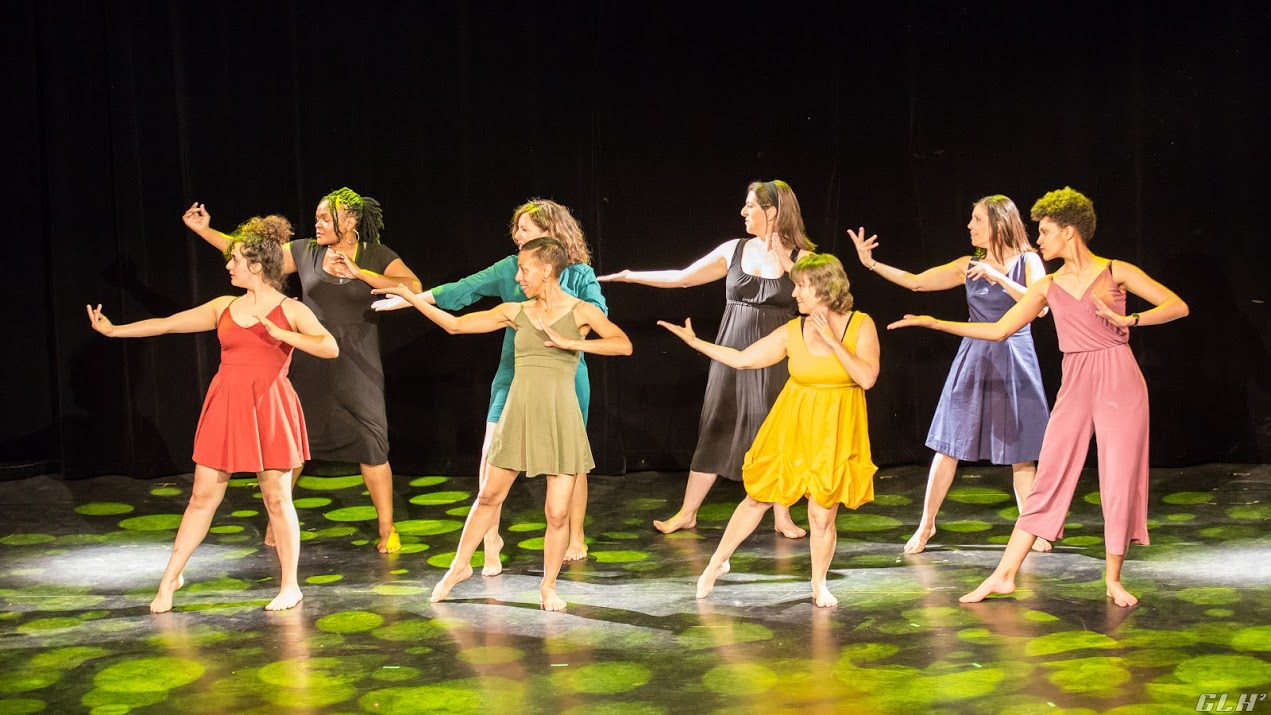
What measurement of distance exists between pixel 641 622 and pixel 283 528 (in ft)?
4.52

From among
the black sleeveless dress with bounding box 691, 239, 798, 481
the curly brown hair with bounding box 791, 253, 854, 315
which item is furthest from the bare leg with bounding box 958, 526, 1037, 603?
the black sleeveless dress with bounding box 691, 239, 798, 481

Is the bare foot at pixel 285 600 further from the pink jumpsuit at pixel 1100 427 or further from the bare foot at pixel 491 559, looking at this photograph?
the pink jumpsuit at pixel 1100 427

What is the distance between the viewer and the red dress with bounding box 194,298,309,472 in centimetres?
497

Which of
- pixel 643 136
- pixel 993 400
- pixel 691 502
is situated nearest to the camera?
pixel 993 400

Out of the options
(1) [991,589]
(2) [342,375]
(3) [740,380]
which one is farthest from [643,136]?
Result: (1) [991,589]

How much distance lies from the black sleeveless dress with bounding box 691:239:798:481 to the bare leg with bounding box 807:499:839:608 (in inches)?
43.5

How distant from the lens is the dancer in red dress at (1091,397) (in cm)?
494

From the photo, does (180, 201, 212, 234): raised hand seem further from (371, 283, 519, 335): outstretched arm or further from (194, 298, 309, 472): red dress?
(371, 283, 519, 335): outstretched arm

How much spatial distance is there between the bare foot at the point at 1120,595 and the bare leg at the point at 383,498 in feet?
9.79

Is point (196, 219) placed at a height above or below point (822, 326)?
above

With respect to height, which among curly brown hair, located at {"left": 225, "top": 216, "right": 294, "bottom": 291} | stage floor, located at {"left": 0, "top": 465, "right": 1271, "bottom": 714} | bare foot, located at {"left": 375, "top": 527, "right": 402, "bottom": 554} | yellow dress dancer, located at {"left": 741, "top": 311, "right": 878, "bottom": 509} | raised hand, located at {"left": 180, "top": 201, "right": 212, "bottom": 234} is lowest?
stage floor, located at {"left": 0, "top": 465, "right": 1271, "bottom": 714}

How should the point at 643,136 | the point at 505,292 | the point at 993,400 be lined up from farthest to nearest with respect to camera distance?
the point at 643,136 < the point at 993,400 < the point at 505,292

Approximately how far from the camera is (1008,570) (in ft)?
16.6

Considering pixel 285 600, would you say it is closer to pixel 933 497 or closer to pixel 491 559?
pixel 491 559
